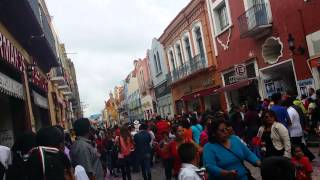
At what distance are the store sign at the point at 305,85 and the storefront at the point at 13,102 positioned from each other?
372 inches

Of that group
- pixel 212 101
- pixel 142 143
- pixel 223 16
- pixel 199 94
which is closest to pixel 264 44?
pixel 223 16

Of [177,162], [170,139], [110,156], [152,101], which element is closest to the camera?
[177,162]

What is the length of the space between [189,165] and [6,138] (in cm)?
710

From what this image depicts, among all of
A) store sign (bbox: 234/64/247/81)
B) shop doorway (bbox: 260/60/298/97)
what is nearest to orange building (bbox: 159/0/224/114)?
store sign (bbox: 234/64/247/81)

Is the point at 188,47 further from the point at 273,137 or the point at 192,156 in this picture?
the point at 192,156

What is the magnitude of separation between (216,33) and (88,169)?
19.6 metres

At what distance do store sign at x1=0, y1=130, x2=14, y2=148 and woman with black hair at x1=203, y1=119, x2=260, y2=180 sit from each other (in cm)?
663

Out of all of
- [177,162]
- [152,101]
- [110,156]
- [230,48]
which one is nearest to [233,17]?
[230,48]

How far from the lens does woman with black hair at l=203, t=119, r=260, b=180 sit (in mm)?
5320

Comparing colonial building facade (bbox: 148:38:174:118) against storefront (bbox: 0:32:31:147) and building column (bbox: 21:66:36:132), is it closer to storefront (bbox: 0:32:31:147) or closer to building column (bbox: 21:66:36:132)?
building column (bbox: 21:66:36:132)

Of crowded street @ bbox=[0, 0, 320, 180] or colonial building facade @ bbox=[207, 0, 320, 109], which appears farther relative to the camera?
colonial building facade @ bbox=[207, 0, 320, 109]

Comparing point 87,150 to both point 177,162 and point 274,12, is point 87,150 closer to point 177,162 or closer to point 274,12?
point 177,162

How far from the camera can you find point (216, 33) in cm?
2431

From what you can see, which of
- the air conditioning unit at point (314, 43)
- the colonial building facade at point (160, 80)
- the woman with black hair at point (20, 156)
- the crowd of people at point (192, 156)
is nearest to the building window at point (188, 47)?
the colonial building facade at point (160, 80)
